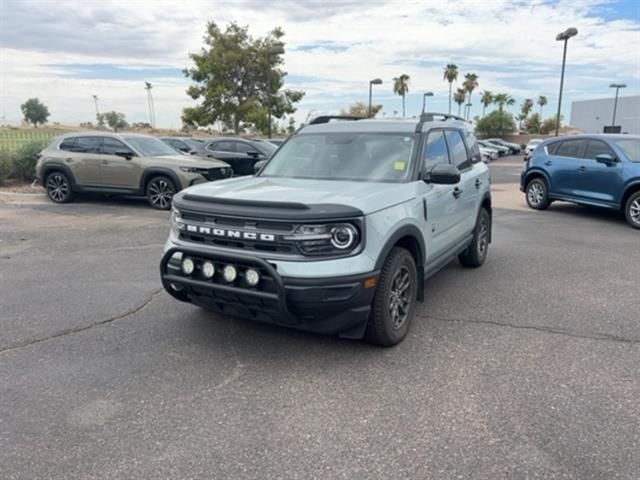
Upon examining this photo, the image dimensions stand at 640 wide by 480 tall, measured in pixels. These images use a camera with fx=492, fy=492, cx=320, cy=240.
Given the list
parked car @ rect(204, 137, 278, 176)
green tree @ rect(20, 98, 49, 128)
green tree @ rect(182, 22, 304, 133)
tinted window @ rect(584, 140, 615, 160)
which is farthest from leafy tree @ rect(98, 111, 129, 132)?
tinted window @ rect(584, 140, 615, 160)

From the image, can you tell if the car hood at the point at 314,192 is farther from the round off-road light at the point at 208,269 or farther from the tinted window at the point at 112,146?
the tinted window at the point at 112,146

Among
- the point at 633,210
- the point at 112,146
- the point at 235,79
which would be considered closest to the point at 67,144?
the point at 112,146

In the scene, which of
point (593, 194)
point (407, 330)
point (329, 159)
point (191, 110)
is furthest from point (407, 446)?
point (191, 110)

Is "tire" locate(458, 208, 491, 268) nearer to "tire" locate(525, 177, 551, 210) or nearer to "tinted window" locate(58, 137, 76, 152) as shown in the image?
"tire" locate(525, 177, 551, 210)

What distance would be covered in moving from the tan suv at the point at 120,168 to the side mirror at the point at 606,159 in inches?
307

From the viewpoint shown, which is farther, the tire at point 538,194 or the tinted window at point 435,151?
the tire at point 538,194

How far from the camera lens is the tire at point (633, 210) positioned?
927 cm

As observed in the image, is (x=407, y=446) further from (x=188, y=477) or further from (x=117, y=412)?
(x=117, y=412)

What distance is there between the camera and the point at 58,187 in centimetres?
1156

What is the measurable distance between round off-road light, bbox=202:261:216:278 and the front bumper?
37 mm

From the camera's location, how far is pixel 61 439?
9.16ft

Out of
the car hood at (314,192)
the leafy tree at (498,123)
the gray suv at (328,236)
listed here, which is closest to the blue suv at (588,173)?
the gray suv at (328,236)

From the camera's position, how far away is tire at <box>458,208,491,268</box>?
6.09 meters

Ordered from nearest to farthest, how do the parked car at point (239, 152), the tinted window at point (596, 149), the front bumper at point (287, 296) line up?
the front bumper at point (287, 296) < the tinted window at point (596, 149) < the parked car at point (239, 152)
